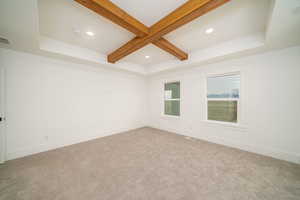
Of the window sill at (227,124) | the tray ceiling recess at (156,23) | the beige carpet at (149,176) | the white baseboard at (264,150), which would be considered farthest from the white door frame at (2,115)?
the white baseboard at (264,150)

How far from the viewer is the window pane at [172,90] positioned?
4268 mm

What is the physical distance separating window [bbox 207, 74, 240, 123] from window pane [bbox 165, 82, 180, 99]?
1.19 metres

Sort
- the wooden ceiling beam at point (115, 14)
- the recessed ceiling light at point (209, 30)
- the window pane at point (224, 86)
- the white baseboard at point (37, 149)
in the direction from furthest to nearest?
the window pane at point (224, 86) → the white baseboard at point (37, 149) → the recessed ceiling light at point (209, 30) → the wooden ceiling beam at point (115, 14)

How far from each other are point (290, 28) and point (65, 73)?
15.9 ft

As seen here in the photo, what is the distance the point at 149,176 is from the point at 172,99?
10.0 feet

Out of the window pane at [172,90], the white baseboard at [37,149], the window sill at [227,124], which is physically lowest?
the white baseboard at [37,149]

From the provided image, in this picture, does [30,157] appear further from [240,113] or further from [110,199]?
[240,113]

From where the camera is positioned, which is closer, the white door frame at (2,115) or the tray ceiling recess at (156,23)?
the tray ceiling recess at (156,23)

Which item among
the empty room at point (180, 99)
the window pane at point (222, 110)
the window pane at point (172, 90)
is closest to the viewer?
the empty room at point (180, 99)

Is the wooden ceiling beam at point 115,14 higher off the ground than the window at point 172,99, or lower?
higher

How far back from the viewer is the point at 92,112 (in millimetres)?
3508

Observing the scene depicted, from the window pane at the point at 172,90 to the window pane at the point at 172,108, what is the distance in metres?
0.25

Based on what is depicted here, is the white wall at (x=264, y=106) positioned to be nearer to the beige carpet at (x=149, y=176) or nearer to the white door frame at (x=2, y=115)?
the beige carpet at (x=149, y=176)

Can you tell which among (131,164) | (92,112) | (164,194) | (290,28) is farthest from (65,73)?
A: (290,28)
